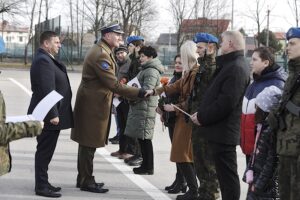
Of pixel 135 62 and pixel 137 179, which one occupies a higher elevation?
pixel 135 62

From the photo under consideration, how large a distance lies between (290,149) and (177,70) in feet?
10.5

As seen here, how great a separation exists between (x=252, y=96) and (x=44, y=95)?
2538mm

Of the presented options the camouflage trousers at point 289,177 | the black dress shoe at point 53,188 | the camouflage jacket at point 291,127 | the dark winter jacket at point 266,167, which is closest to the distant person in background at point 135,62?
the black dress shoe at point 53,188

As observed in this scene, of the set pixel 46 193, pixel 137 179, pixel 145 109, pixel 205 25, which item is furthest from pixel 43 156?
pixel 205 25

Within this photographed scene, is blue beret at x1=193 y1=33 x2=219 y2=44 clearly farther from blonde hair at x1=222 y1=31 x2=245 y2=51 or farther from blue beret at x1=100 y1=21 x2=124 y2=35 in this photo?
blue beret at x1=100 y1=21 x2=124 y2=35

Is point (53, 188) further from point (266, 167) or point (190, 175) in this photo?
point (266, 167)

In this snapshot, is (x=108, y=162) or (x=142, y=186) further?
(x=108, y=162)

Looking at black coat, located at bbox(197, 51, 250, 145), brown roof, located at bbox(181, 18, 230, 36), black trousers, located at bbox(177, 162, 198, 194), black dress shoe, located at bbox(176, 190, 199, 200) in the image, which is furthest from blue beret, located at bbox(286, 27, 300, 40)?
brown roof, located at bbox(181, 18, 230, 36)

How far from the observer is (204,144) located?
5.66 meters

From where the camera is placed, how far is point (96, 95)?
6438 millimetres

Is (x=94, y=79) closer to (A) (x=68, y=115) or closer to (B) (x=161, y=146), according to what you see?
(A) (x=68, y=115)

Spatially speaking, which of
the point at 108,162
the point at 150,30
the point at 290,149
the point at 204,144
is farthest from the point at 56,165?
the point at 150,30

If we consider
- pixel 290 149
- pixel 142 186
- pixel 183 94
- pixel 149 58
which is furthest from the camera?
pixel 149 58

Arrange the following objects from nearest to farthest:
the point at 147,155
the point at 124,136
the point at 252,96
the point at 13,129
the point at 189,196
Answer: the point at 13,129, the point at 252,96, the point at 189,196, the point at 147,155, the point at 124,136
